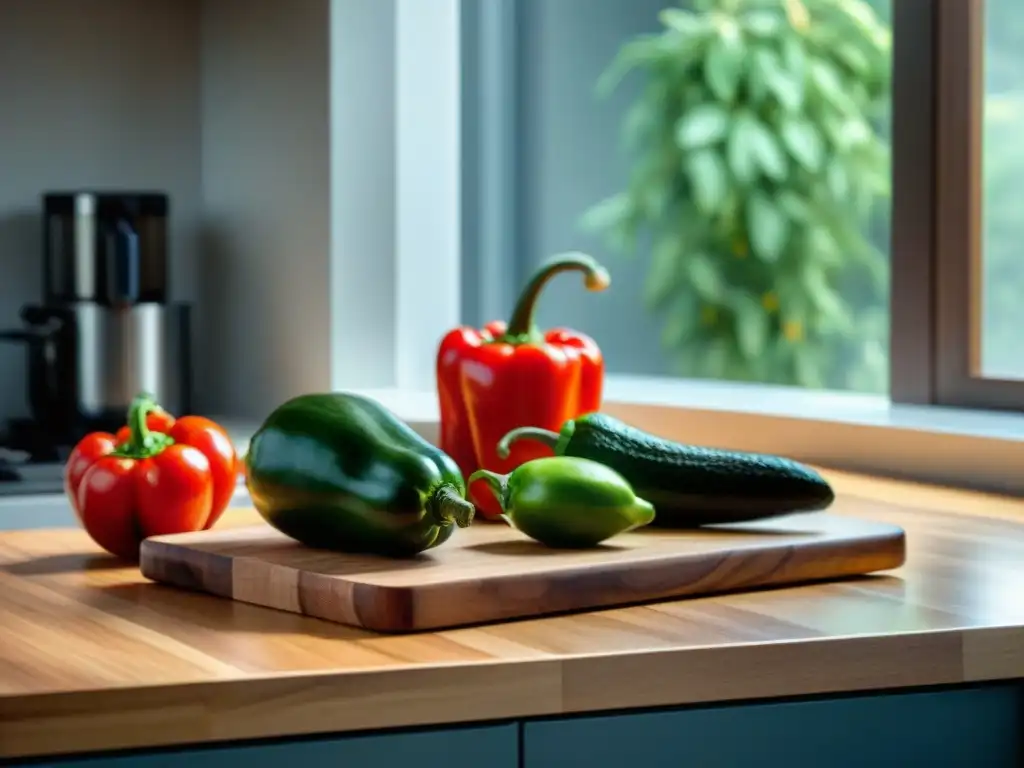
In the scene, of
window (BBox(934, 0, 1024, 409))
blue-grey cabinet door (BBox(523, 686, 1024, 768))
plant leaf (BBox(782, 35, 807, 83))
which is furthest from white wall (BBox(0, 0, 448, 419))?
blue-grey cabinet door (BBox(523, 686, 1024, 768))

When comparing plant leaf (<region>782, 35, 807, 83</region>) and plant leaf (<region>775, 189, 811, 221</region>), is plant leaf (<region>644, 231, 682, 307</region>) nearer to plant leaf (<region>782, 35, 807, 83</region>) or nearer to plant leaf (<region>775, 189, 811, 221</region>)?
plant leaf (<region>775, 189, 811, 221</region>)

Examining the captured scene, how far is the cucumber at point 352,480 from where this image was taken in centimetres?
120

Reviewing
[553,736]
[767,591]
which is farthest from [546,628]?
[767,591]

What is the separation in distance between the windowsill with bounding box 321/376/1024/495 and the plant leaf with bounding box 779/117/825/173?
0.31m

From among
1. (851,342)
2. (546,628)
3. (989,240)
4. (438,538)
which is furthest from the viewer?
(851,342)

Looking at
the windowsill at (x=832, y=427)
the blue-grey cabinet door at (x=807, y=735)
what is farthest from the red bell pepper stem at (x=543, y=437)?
the windowsill at (x=832, y=427)

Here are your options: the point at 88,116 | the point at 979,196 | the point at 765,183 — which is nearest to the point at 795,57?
the point at 765,183

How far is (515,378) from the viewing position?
153 cm

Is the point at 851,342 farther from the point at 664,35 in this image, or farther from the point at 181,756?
the point at 181,756

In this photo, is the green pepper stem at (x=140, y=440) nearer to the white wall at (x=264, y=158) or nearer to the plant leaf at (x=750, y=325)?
the white wall at (x=264, y=158)

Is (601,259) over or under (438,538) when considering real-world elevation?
over

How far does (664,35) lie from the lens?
8.27 ft

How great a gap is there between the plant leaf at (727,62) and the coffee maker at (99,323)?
83cm

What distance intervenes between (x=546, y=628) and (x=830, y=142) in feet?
4.57
